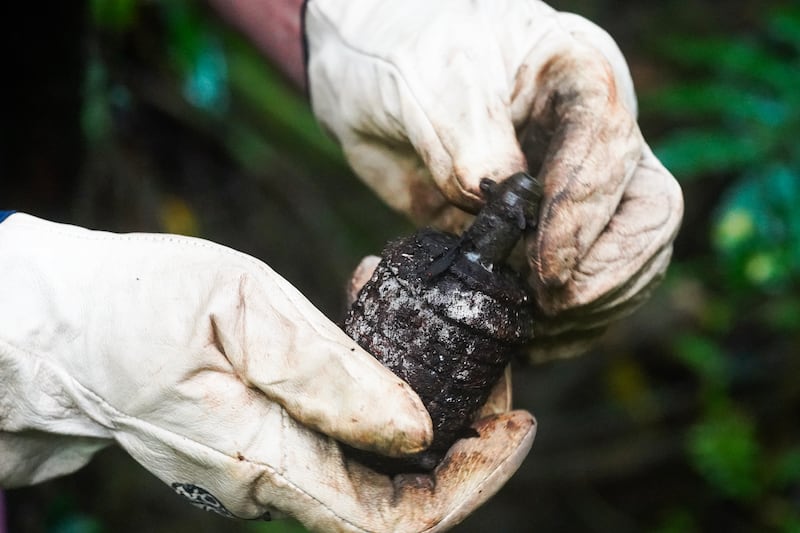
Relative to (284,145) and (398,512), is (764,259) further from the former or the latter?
(284,145)

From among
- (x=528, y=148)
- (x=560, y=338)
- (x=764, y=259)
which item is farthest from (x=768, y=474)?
(x=528, y=148)

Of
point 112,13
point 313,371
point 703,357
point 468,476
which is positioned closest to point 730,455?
point 703,357

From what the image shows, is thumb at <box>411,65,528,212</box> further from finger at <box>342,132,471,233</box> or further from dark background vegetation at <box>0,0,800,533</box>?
dark background vegetation at <box>0,0,800,533</box>

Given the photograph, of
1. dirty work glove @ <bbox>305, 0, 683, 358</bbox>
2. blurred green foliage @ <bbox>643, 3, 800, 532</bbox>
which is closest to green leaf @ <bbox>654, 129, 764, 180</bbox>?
blurred green foliage @ <bbox>643, 3, 800, 532</bbox>

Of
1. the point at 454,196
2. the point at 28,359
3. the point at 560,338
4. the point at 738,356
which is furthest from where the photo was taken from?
the point at 738,356

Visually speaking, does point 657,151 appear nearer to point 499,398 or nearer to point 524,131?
point 524,131
